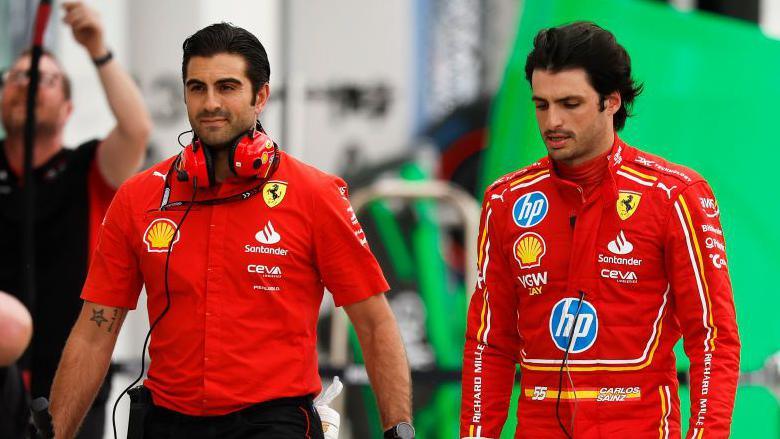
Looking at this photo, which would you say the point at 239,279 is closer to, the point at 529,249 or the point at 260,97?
the point at 260,97

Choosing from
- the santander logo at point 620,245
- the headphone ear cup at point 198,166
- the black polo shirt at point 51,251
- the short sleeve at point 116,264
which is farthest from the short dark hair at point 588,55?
the black polo shirt at point 51,251

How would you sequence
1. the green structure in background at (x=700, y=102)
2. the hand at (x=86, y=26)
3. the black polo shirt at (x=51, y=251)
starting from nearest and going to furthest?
1. the hand at (x=86, y=26)
2. the black polo shirt at (x=51, y=251)
3. the green structure in background at (x=700, y=102)

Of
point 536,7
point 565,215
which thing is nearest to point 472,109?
point 536,7

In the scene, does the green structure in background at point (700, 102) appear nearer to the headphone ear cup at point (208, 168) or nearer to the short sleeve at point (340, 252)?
the short sleeve at point (340, 252)

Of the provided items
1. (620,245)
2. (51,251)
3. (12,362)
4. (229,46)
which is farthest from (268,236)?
(51,251)

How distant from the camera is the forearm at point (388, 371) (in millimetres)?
4055

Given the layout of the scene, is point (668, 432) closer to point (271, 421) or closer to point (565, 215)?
point (565, 215)

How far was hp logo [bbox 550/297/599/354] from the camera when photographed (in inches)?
154

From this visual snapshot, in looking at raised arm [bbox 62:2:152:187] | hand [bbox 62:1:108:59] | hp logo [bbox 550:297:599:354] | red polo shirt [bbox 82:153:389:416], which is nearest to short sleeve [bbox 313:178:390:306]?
red polo shirt [bbox 82:153:389:416]

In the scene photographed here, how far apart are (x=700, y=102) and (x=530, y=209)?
3.22 metres

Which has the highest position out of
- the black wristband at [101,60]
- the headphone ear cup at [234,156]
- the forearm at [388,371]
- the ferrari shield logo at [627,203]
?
the black wristband at [101,60]

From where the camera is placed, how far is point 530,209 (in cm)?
407

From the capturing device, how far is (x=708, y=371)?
12.4 ft

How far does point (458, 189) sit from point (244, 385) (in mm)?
4083
